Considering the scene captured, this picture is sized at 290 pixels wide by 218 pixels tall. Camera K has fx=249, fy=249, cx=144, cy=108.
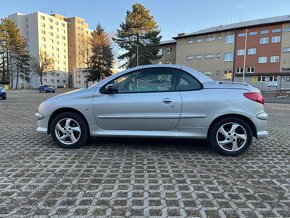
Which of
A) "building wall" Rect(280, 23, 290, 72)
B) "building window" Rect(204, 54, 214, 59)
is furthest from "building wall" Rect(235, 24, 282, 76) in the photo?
"building window" Rect(204, 54, 214, 59)

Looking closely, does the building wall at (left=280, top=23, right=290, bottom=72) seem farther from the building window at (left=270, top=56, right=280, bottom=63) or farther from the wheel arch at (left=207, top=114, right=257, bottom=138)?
the wheel arch at (left=207, top=114, right=257, bottom=138)

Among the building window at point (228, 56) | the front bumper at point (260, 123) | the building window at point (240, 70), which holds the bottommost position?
the front bumper at point (260, 123)

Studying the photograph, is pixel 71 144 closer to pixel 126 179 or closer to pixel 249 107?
pixel 126 179

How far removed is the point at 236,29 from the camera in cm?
4531

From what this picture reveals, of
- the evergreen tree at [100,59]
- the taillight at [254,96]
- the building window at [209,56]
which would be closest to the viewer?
the taillight at [254,96]

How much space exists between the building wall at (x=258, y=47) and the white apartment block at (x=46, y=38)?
193 feet

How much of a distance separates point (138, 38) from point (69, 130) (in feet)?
145

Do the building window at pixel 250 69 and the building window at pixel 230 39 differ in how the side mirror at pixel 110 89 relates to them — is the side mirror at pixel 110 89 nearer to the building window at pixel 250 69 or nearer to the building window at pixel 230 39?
the building window at pixel 250 69

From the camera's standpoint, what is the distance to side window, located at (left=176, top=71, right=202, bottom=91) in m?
4.75

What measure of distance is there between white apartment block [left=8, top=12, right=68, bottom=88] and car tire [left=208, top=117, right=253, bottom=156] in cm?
8267

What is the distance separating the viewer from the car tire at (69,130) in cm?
499

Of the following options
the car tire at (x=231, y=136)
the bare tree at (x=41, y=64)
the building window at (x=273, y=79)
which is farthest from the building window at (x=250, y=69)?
the bare tree at (x=41, y=64)

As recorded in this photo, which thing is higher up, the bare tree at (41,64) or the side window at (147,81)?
the bare tree at (41,64)

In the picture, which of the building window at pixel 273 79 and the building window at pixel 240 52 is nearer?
the building window at pixel 273 79
